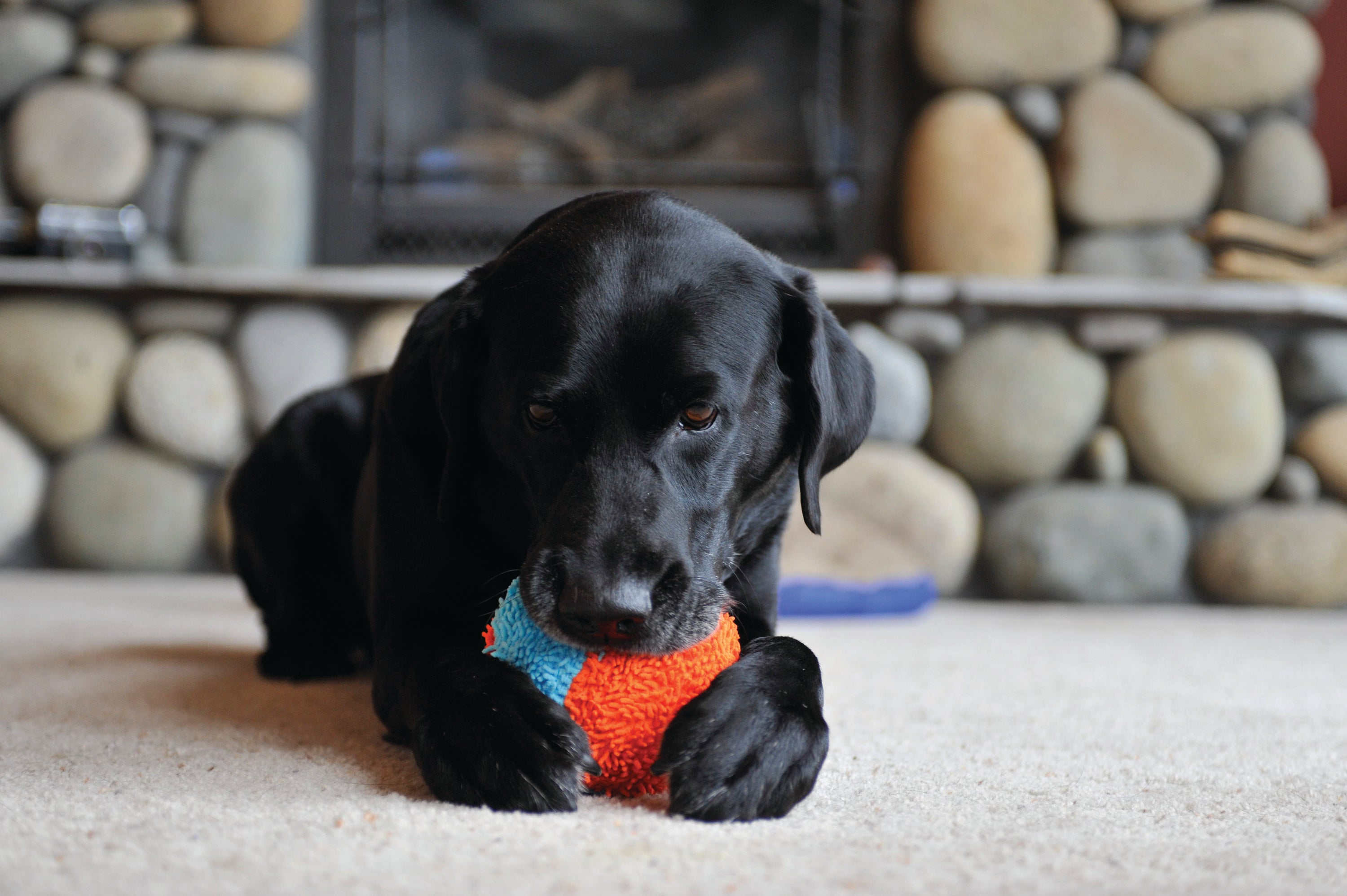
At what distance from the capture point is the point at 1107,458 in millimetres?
3129

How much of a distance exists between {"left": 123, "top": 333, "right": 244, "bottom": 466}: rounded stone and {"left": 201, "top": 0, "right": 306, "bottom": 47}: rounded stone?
100 centimetres

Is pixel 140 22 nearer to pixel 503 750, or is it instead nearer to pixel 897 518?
pixel 897 518

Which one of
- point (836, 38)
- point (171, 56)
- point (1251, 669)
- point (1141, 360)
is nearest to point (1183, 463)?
point (1141, 360)

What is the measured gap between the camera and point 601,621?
39.3 inches

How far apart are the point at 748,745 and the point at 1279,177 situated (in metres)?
3.16

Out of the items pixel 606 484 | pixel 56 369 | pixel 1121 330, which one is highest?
pixel 606 484

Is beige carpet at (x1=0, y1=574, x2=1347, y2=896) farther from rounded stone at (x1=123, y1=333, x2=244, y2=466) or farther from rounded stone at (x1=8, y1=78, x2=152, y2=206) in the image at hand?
rounded stone at (x1=8, y1=78, x2=152, y2=206)

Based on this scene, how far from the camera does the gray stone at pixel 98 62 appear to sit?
134 inches

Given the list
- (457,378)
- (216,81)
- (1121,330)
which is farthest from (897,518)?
(216,81)

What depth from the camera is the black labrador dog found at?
99 cm

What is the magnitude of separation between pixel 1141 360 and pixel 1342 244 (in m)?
0.71

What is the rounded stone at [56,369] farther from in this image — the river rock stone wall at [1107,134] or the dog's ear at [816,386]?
the dog's ear at [816,386]

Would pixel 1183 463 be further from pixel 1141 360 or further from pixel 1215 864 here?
pixel 1215 864

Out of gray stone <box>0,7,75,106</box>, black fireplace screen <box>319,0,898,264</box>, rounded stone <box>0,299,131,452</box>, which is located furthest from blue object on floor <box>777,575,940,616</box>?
gray stone <box>0,7,75,106</box>
